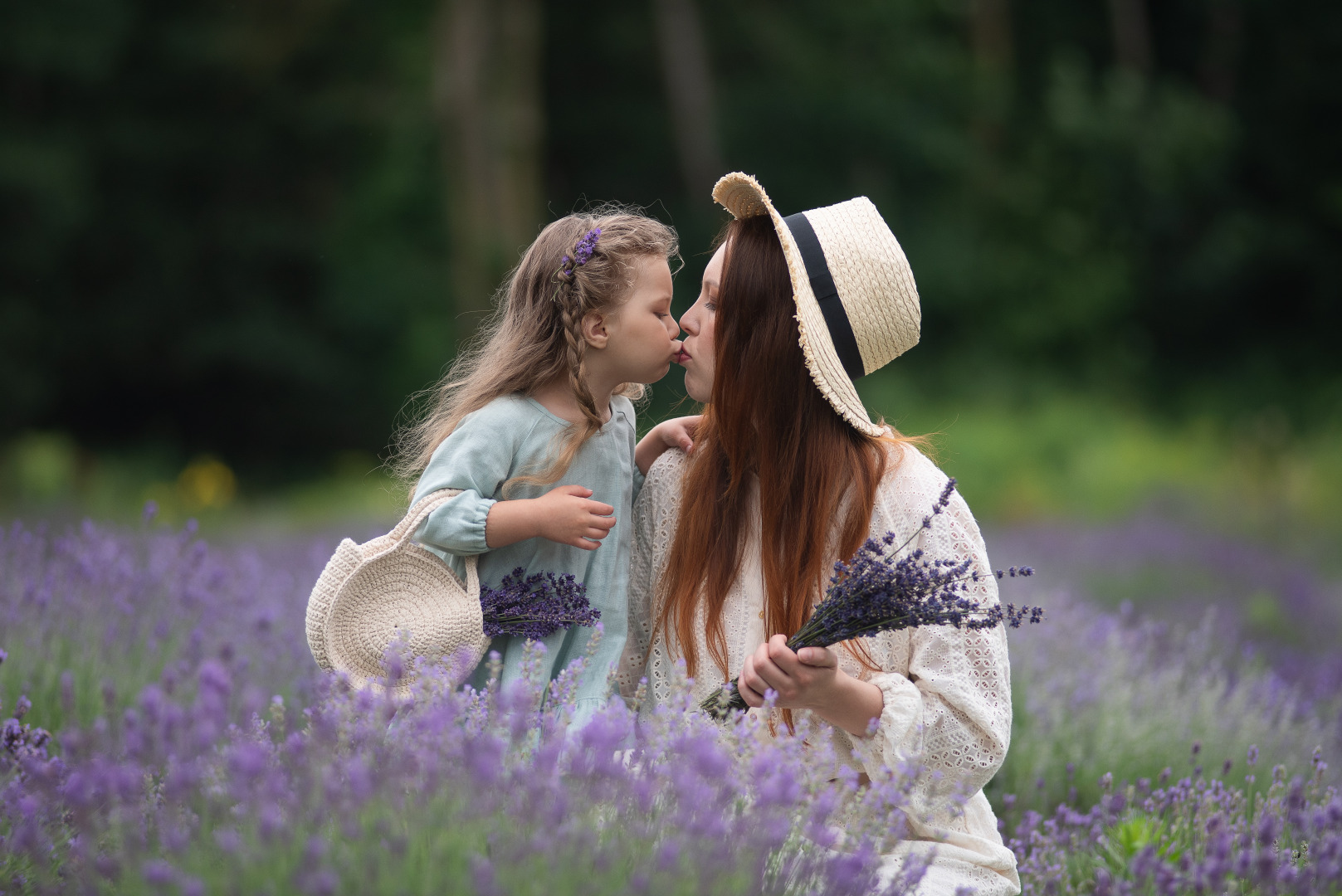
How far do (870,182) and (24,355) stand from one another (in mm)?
11914

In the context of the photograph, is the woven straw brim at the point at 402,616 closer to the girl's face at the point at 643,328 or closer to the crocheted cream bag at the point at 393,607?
the crocheted cream bag at the point at 393,607

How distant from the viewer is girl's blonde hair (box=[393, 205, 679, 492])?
2287 mm

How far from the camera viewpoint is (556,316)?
237 centimetres

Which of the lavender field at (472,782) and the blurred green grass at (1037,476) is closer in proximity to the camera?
the lavender field at (472,782)

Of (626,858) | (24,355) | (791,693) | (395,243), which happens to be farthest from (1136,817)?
(395,243)

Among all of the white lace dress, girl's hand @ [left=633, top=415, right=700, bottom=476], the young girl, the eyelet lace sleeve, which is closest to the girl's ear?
the young girl

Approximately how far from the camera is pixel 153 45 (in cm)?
1520

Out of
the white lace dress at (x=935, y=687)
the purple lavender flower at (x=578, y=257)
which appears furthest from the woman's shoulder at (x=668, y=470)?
the purple lavender flower at (x=578, y=257)

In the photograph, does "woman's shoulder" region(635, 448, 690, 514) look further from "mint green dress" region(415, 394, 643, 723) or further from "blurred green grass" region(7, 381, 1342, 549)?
"blurred green grass" region(7, 381, 1342, 549)

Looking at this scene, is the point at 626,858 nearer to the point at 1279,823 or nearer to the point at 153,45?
the point at 1279,823

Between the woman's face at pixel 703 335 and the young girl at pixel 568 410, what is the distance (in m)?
0.05

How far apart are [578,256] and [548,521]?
58 centimetres

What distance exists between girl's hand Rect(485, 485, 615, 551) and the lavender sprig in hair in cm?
49

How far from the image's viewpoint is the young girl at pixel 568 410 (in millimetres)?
2207
